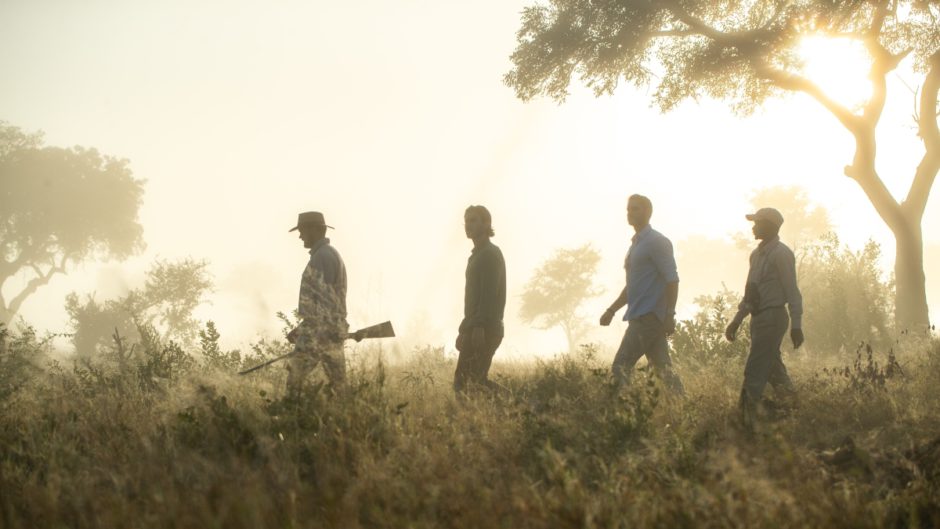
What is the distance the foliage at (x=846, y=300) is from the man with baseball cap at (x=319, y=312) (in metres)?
11.1

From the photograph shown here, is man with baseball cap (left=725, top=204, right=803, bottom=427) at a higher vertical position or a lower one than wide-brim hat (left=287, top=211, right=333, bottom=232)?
lower

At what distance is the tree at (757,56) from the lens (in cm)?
1391

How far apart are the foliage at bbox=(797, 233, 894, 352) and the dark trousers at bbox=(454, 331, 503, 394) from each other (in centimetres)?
969

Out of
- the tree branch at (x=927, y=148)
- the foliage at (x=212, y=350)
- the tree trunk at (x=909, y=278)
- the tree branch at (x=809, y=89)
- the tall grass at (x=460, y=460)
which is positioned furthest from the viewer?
the tree branch at (x=809, y=89)

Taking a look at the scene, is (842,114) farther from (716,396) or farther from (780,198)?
(780,198)

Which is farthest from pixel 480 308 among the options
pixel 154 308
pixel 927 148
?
pixel 154 308

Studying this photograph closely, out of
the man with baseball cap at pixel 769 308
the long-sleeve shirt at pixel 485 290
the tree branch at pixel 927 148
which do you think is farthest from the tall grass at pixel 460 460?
the tree branch at pixel 927 148

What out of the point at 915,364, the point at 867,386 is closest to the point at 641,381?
the point at 867,386

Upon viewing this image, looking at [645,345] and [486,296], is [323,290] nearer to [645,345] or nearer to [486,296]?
[486,296]

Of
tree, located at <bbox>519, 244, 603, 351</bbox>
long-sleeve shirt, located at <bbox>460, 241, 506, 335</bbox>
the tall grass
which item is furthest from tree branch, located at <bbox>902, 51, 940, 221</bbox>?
tree, located at <bbox>519, 244, 603, 351</bbox>

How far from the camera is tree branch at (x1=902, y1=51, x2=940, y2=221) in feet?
46.1

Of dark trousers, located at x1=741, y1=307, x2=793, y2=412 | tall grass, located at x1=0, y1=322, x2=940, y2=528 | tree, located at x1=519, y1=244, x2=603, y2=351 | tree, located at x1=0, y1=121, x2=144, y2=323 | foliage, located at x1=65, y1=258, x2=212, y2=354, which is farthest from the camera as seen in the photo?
tree, located at x1=519, y1=244, x2=603, y2=351

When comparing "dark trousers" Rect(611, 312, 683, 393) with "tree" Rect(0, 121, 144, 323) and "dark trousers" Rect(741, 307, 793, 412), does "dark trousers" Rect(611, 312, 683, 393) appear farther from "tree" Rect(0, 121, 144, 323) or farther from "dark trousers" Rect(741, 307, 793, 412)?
"tree" Rect(0, 121, 144, 323)

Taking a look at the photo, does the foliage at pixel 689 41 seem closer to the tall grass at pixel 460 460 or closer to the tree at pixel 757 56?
the tree at pixel 757 56
